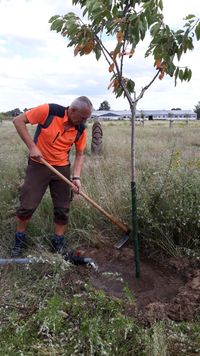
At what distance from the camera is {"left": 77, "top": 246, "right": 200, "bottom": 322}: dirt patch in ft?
10.5

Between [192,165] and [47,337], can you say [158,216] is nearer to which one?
[192,165]

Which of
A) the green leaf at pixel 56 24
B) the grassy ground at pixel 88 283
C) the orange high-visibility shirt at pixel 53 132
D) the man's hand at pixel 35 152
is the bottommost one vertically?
the grassy ground at pixel 88 283

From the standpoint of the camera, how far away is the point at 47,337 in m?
2.85

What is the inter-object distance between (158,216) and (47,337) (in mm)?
1887

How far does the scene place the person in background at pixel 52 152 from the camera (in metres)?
3.92

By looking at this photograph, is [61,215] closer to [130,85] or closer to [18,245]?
[18,245]

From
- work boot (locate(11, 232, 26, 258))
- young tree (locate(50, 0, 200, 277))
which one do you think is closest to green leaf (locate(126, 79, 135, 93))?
young tree (locate(50, 0, 200, 277))

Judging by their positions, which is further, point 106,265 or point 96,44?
point 106,265

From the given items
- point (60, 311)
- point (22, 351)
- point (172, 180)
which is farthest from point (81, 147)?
point (22, 351)

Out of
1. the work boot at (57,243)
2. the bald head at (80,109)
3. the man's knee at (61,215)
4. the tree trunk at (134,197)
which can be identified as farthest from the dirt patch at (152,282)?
the bald head at (80,109)

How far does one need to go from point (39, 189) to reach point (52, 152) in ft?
1.30

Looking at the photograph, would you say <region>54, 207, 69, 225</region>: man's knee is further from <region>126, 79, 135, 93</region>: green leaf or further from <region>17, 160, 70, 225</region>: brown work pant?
<region>126, 79, 135, 93</region>: green leaf

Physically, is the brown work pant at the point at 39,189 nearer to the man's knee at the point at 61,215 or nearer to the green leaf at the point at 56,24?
the man's knee at the point at 61,215

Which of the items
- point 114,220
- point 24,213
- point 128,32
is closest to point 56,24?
point 128,32
